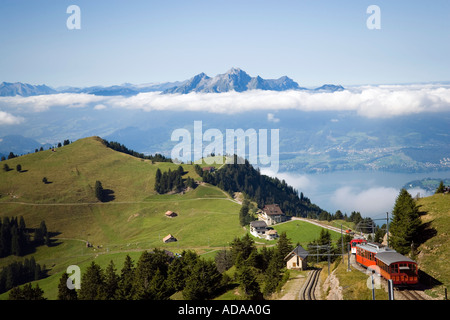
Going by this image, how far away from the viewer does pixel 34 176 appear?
198 m

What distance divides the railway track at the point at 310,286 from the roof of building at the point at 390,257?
1059cm

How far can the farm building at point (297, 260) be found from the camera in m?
73.3

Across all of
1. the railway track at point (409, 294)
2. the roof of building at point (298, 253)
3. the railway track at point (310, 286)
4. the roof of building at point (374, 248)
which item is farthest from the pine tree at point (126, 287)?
the railway track at point (409, 294)

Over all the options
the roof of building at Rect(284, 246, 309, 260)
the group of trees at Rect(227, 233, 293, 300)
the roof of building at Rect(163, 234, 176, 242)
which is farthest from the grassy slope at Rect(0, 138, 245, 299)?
the roof of building at Rect(284, 246, 309, 260)

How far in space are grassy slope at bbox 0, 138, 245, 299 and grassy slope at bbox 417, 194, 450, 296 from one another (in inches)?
3011

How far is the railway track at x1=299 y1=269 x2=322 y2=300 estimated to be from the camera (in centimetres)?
4961

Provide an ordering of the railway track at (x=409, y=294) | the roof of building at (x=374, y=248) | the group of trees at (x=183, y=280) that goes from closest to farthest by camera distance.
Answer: the railway track at (x=409, y=294), the roof of building at (x=374, y=248), the group of trees at (x=183, y=280)

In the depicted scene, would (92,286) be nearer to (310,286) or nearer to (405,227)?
(310,286)

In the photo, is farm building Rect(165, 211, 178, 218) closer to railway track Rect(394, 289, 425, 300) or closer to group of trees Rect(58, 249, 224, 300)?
group of trees Rect(58, 249, 224, 300)

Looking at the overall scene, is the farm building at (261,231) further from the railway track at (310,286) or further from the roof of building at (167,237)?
the railway track at (310,286)

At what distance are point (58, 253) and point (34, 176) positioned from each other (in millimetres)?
72349
